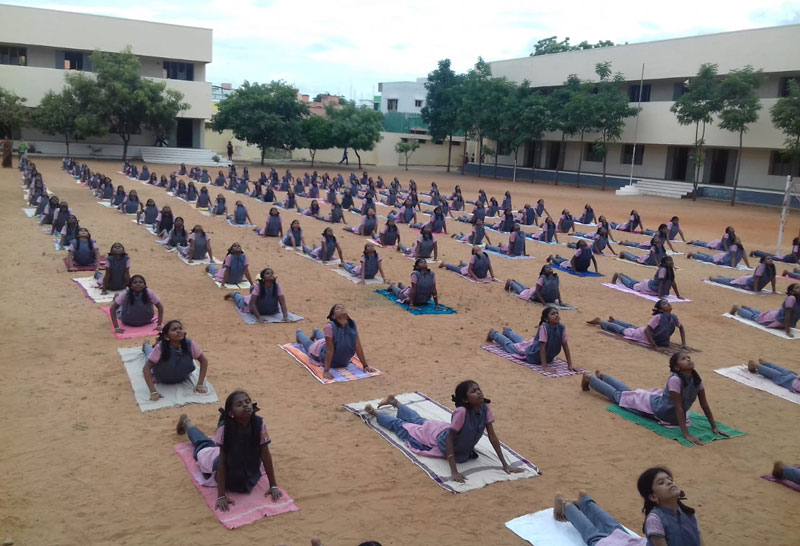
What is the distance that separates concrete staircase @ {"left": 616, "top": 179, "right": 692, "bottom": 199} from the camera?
34.9m

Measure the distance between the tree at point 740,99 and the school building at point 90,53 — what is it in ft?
102

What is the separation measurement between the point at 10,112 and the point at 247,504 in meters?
39.6

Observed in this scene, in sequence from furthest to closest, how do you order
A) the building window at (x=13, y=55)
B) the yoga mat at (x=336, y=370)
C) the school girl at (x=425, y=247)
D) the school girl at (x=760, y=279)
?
the building window at (x=13, y=55)
the school girl at (x=425, y=247)
the school girl at (x=760, y=279)
the yoga mat at (x=336, y=370)

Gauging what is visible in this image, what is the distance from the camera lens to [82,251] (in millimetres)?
12414

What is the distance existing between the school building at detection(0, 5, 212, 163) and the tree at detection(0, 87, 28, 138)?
2.44m

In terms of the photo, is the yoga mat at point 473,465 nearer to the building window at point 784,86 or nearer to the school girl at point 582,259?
the school girl at point 582,259

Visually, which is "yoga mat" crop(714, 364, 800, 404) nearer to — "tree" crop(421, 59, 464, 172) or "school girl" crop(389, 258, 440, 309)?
"school girl" crop(389, 258, 440, 309)

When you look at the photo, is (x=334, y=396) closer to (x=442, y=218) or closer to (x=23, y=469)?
(x=23, y=469)

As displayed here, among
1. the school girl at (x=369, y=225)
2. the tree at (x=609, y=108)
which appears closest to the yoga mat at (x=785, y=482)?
the school girl at (x=369, y=225)

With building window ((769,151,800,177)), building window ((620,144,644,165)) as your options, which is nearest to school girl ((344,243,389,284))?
building window ((769,151,800,177))

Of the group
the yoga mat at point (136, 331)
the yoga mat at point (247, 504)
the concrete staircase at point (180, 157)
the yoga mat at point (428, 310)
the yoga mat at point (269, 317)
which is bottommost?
the yoga mat at point (247, 504)

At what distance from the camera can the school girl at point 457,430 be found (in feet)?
17.5

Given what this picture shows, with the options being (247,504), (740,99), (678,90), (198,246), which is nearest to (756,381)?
(247,504)

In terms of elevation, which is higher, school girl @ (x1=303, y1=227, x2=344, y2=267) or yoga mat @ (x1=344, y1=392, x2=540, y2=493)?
school girl @ (x1=303, y1=227, x2=344, y2=267)
